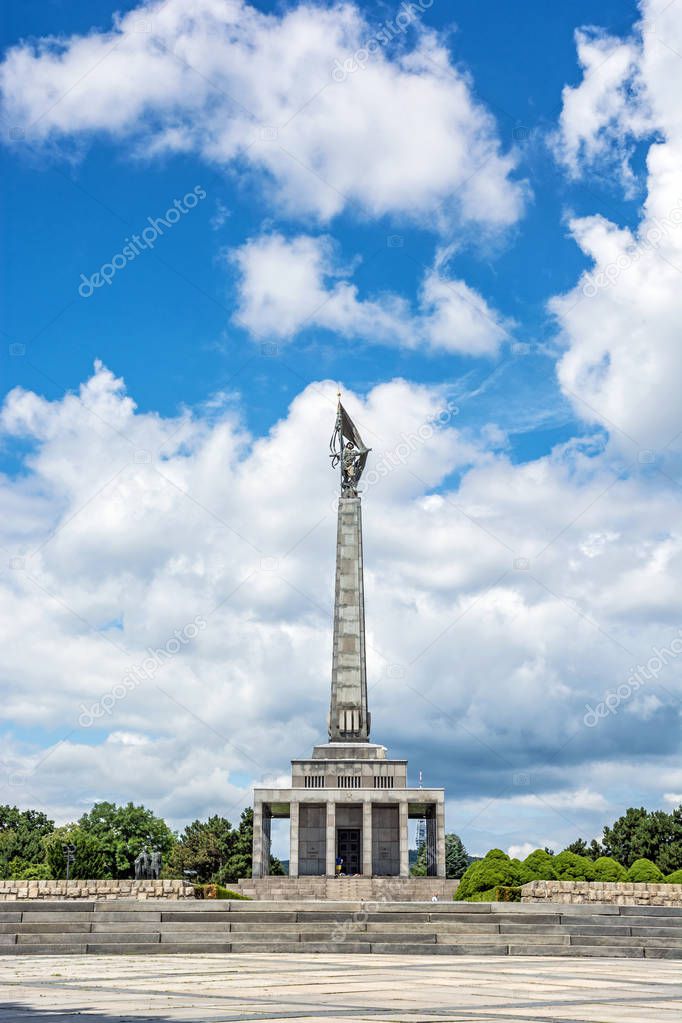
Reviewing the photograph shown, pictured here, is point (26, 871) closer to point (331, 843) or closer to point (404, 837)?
point (331, 843)

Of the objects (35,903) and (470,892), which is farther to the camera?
(470,892)

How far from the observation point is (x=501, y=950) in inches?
744

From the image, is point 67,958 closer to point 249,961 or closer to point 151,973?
point 249,961

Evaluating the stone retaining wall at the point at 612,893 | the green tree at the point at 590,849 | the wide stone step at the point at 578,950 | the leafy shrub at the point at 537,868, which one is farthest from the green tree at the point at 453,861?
the wide stone step at the point at 578,950

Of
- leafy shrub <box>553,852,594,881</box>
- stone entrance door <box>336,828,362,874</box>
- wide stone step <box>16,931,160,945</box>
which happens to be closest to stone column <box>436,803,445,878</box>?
stone entrance door <box>336,828,362,874</box>

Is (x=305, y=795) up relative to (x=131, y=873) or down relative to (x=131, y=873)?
up

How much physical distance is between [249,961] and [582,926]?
8.54 m

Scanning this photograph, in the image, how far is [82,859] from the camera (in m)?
61.4

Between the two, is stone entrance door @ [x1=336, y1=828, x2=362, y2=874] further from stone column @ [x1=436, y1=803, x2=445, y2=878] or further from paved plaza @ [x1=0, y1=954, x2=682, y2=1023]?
paved plaza @ [x1=0, y1=954, x2=682, y2=1023]

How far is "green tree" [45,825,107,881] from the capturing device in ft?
193

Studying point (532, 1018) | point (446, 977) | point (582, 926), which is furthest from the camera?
point (582, 926)

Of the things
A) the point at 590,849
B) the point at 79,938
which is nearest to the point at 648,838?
the point at 590,849

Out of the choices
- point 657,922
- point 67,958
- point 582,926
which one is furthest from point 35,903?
point 657,922

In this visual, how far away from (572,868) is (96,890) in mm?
18993
